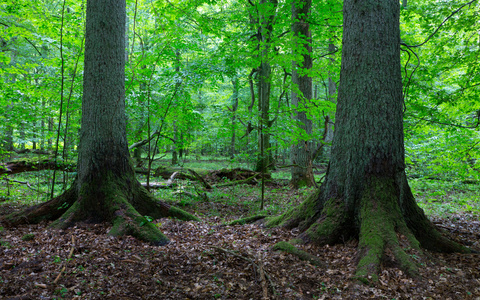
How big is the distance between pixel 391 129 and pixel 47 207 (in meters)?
5.81

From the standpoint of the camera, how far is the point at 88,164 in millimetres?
4605

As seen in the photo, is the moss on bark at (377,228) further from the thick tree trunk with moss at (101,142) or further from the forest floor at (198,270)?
the thick tree trunk with moss at (101,142)

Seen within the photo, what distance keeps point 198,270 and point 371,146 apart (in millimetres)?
2761

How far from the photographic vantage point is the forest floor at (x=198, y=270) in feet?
8.91

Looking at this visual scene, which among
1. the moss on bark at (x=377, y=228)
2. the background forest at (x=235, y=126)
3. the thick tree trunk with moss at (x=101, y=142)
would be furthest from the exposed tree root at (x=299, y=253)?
the thick tree trunk with moss at (x=101, y=142)

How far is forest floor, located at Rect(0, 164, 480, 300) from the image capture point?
2715 mm

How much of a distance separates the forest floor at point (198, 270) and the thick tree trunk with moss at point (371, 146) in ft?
0.91

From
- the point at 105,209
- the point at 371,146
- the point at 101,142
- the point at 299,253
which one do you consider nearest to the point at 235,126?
the point at 101,142

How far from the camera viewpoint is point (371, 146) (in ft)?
12.0

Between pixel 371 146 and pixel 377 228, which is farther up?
pixel 371 146

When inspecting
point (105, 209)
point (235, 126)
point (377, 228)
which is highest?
point (235, 126)

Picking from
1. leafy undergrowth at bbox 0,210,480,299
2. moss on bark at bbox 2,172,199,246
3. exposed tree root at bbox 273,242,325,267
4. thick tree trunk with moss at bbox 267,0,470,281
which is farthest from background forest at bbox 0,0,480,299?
thick tree trunk with moss at bbox 267,0,470,281

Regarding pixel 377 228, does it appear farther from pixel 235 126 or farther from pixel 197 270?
pixel 235 126

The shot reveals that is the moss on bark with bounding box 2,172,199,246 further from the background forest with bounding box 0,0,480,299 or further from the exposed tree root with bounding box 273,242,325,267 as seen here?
the exposed tree root with bounding box 273,242,325,267
